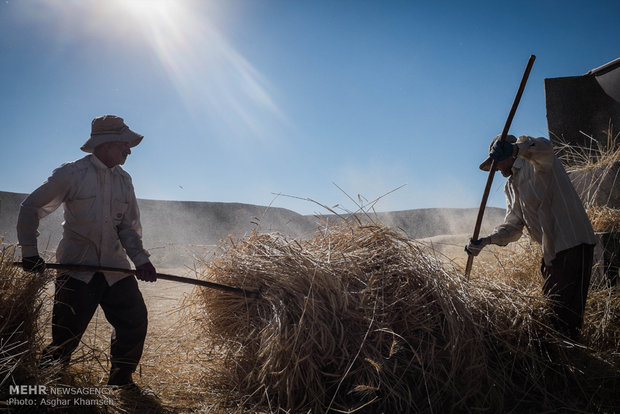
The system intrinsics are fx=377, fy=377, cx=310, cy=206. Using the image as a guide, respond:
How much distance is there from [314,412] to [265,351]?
0.36 metres

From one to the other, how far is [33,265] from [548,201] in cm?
308

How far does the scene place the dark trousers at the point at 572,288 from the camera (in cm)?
236

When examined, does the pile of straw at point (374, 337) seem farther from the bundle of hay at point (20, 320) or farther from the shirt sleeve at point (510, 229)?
the bundle of hay at point (20, 320)

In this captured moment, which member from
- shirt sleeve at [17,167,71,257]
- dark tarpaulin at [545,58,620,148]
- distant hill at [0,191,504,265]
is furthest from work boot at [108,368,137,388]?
distant hill at [0,191,504,265]

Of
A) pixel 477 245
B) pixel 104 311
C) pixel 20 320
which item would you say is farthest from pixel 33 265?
pixel 477 245

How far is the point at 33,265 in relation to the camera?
201cm

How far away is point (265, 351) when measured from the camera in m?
1.87

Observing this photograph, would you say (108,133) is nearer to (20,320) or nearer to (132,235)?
(132,235)

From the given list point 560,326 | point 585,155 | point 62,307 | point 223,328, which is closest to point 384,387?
point 223,328

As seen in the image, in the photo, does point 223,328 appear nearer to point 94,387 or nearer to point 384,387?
point 94,387

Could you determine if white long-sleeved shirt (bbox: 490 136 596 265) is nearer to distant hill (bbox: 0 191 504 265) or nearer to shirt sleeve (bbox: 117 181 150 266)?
shirt sleeve (bbox: 117 181 150 266)

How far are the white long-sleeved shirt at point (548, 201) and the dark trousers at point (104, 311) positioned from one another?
260cm

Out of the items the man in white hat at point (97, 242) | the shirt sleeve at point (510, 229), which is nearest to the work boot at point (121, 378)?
the man in white hat at point (97, 242)

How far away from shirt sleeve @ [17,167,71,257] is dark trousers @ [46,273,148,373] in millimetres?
258
